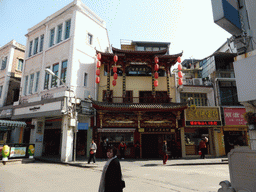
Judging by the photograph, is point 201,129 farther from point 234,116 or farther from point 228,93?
point 228,93

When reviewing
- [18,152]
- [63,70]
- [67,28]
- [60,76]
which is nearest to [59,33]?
[67,28]

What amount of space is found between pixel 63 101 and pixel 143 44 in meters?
14.5

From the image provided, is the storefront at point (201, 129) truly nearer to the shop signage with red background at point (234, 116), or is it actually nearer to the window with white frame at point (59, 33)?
the shop signage with red background at point (234, 116)

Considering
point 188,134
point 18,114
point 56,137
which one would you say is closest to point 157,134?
point 188,134

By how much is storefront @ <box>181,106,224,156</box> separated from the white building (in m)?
9.89

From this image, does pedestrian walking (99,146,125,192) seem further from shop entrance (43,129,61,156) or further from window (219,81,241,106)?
window (219,81,241,106)

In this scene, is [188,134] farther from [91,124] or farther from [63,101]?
[63,101]

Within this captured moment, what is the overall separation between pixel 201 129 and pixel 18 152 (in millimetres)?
16814

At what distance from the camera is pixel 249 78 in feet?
21.8

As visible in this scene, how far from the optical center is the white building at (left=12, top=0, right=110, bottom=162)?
50.0ft

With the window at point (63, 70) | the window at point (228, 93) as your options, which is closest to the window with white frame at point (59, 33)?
the window at point (63, 70)

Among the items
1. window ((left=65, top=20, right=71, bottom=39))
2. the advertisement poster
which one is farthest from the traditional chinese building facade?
the advertisement poster

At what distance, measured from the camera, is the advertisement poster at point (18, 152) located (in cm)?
1250

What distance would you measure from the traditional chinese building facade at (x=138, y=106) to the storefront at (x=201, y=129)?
31.9 inches
